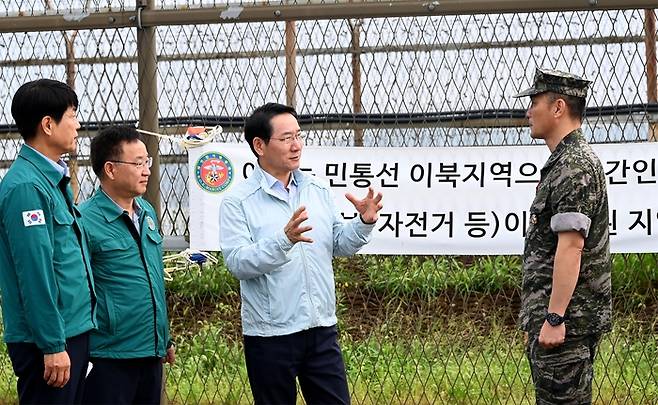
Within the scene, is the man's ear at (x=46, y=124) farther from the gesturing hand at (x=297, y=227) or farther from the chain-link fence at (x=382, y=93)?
the chain-link fence at (x=382, y=93)

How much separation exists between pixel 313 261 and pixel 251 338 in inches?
12.9

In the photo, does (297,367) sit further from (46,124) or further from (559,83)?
(559,83)

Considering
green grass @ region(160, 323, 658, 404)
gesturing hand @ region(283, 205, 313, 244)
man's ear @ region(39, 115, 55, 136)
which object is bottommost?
green grass @ region(160, 323, 658, 404)

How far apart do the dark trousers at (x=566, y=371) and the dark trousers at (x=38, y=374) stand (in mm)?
1453

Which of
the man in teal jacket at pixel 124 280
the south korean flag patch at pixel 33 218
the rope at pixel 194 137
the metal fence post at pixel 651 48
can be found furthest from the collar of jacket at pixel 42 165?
the metal fence post at pixel 651 48

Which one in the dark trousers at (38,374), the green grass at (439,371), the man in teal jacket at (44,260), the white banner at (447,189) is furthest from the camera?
the green grass at (439,371)

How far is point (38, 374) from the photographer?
3.30 metres

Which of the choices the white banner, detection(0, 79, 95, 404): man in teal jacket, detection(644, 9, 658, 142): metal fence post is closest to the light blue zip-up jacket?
detection(0, 79, 95, 404): man in teal jacket

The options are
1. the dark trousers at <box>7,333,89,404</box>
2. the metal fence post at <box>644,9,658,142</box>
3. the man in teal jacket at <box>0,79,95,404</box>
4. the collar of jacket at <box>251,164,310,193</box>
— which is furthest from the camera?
the metal fence post at <box>644,9,658,142</box>

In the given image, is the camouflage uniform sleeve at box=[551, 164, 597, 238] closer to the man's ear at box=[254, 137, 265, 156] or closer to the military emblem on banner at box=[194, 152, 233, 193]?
the man's ear at box=[254, 137, 265, 156]

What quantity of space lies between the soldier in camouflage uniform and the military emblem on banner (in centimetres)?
145

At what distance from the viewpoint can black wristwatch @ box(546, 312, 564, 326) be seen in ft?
11.4

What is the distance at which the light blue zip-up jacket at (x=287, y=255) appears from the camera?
3.64 meters

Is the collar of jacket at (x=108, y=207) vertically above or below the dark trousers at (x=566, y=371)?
above
